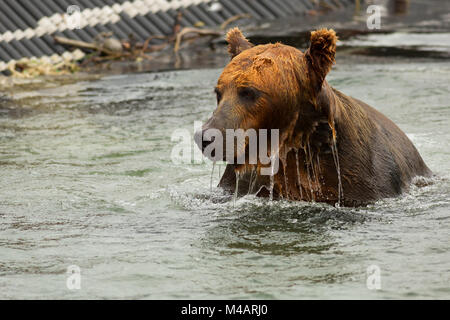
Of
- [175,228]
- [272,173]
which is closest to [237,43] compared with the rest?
[272,173]

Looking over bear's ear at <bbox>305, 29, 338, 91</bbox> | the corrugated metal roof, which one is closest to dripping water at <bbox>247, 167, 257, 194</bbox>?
bear's ear at <bbox>305, 29, 338, 91</bbox>

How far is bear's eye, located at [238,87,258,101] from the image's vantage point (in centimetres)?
490

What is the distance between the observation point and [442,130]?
8031 millimetres

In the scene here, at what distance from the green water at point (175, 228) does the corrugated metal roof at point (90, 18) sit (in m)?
3.35

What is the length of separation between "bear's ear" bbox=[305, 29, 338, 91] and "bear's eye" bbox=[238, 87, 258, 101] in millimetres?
348

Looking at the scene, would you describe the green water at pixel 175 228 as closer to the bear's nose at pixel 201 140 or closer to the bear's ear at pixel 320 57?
the bear's nose at pixel 201 140

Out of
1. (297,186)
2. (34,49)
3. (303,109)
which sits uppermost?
(34,49)

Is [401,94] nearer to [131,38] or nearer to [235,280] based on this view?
[131,38]

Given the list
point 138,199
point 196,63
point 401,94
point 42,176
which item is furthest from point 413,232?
point 196,63

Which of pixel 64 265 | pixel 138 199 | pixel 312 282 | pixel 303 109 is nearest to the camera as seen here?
pixel 312 282

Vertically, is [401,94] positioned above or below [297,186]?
above

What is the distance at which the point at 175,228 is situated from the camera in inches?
209

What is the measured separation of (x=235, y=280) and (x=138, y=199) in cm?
193

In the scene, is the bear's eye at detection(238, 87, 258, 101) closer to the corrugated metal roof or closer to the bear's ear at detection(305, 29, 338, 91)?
the bear's ear at detection(305, 29, 338, 91)
